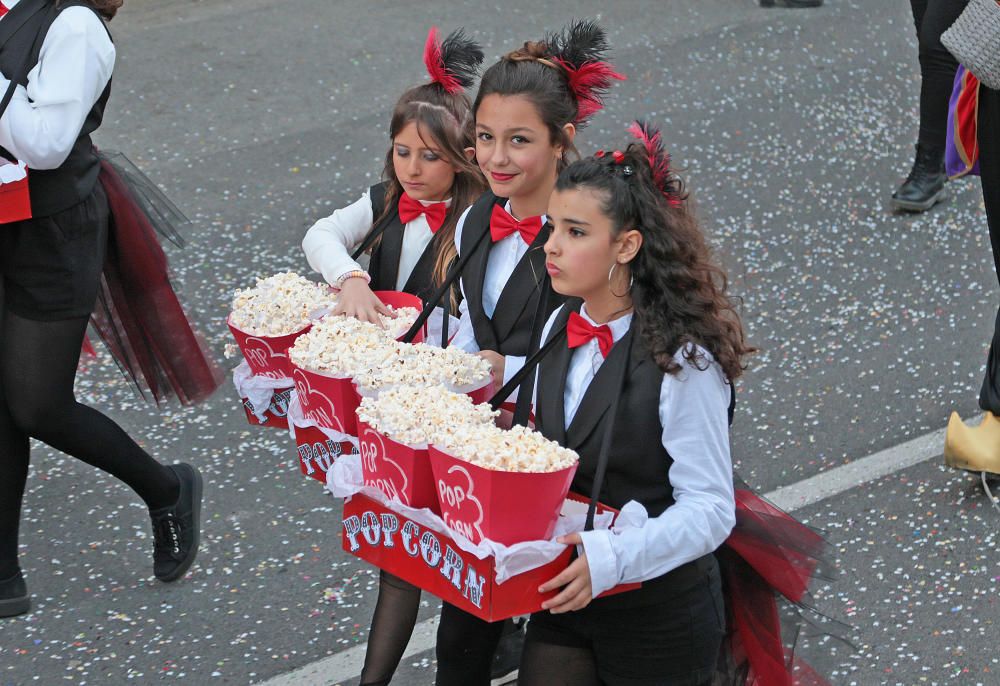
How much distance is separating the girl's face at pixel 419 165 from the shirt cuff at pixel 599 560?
1.46m

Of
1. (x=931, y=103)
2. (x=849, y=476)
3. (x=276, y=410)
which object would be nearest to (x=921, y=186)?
(x=931, y=103)

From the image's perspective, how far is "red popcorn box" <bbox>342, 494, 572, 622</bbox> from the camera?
267 cm

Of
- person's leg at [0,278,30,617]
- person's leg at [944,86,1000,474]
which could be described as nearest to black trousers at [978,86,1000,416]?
person's leg at [944,86,1000,474]

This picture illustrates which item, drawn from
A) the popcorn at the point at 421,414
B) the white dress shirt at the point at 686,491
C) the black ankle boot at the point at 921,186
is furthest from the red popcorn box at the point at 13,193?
the black ankle boot at the point at 921,186

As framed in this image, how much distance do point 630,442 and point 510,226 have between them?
83 centimetres

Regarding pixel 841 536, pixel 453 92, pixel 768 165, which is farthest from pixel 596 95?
pixel 768 165

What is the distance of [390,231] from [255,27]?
5.76 metres

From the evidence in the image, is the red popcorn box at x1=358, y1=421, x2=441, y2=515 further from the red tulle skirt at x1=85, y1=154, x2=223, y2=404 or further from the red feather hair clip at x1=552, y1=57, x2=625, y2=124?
the red tulle skirt at x1=85, y1=154, x2=223, y2=404

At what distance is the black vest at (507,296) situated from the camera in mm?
3453

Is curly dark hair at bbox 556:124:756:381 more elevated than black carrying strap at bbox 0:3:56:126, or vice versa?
black carrying strap at bbox 0:3:56:126

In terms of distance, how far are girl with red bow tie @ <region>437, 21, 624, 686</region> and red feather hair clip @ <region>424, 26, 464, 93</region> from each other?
0.35 meters

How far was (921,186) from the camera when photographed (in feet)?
23.4

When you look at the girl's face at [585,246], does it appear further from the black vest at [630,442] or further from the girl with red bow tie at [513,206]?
the girl with red bow tie at [513,206]

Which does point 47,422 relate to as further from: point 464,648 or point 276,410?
point 464,648
